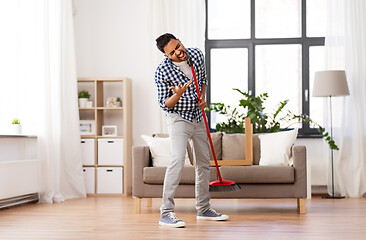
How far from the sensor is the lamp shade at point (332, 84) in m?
5.57

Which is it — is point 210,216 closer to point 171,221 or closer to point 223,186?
point 223,186

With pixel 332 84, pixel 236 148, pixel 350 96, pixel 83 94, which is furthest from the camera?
pixel 83 94

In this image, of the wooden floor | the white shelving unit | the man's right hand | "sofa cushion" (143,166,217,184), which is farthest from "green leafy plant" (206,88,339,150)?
the man's right hand

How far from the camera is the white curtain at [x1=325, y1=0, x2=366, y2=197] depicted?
19.2 feet

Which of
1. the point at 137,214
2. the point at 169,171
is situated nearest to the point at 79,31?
the point at 137,214

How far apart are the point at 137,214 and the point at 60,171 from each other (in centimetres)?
166

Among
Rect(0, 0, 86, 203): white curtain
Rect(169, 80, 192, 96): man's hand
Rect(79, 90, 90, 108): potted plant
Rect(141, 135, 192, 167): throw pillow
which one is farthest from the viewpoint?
Rect(79, 90, 90, 108): potted plant

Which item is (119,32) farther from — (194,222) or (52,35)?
(194,222)

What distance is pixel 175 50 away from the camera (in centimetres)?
361

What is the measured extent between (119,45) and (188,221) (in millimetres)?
3161

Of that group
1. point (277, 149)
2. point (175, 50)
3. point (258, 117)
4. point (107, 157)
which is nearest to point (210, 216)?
point (277, 149)

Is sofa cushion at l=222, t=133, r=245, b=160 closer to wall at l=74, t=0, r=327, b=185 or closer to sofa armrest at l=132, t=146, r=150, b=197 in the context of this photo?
sofa armrest at l=132, t=146, r=150, b=197

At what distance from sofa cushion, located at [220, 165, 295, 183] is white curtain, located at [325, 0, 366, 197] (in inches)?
71.7

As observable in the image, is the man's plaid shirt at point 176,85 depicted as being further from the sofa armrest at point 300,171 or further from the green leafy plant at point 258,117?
the green leafy plant at point 258,117
